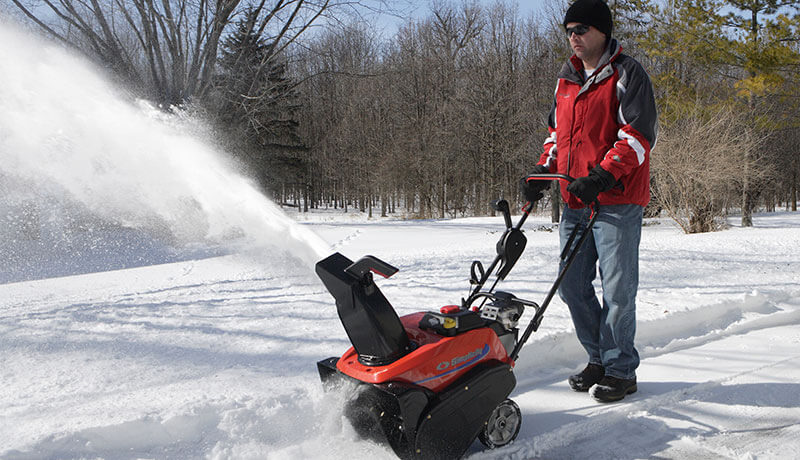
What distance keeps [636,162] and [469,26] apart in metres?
34.2

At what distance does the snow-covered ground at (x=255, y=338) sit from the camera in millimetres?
2336

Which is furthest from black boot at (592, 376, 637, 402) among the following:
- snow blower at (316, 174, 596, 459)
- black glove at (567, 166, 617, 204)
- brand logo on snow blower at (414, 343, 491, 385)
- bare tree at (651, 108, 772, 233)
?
bare tree at (651, 108, 772, 233)

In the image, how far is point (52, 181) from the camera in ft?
32.2

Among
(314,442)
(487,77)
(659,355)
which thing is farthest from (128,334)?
(487,77)

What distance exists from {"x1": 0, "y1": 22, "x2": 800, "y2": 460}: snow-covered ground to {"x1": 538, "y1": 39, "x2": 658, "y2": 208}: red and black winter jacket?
4.00 feet

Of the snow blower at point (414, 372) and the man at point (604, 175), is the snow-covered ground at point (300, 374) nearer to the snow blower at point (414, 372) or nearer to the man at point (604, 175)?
the snow blower at point (414, 372)

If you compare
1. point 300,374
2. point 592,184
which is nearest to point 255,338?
point 300,374

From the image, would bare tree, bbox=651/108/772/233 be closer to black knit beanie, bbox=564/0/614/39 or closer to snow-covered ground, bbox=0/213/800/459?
snow-covered ground, bbox=0/213/800/459

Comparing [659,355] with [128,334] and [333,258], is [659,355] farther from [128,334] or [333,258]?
[128,334]

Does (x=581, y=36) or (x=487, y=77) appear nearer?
(x=581, y=36)

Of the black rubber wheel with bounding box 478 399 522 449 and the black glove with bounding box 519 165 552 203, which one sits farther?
the black glove with bounding box 519 165 552 203

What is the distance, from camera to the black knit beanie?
8.55 feet

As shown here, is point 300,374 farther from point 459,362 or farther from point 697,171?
point 697,171

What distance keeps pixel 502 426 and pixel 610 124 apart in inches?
66.5
